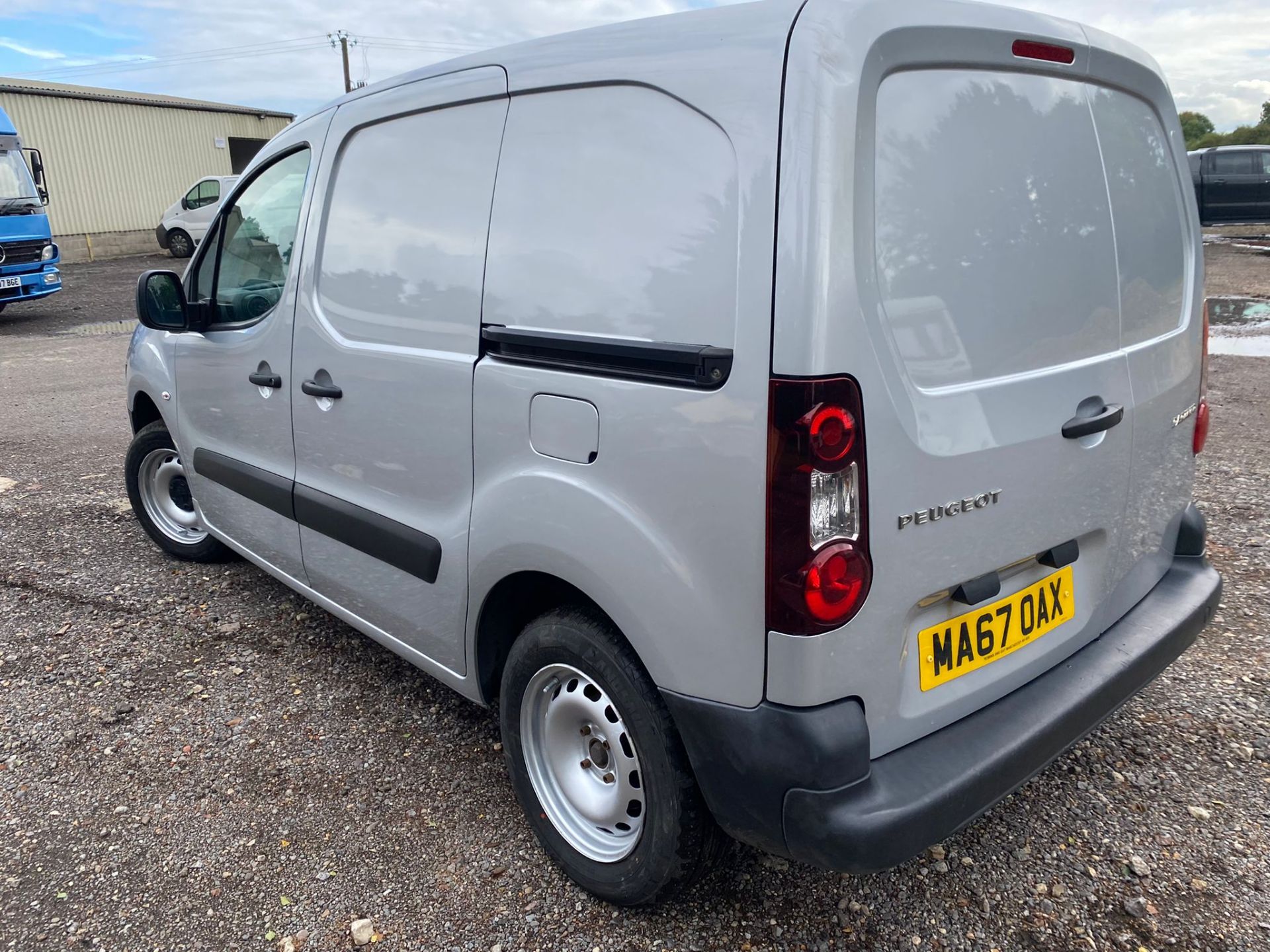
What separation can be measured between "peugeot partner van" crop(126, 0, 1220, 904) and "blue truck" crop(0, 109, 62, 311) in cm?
1228

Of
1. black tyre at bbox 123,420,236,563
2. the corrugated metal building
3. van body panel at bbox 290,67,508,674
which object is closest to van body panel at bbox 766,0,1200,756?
van body panel at bbox 290,67,508,674

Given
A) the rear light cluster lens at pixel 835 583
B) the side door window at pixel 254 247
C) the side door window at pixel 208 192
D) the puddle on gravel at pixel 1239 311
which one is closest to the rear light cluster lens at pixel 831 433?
the rear light cluster lens at pixel 835 583

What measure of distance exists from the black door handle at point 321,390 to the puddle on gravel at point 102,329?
1044 centimetres

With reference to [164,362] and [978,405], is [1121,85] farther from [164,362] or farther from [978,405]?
[164,362]

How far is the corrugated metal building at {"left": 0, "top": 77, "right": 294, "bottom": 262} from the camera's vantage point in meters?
23.0

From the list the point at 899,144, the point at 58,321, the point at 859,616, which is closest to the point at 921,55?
the point at 899,144

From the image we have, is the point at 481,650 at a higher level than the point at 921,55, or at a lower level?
lower

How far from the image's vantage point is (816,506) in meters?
1.66

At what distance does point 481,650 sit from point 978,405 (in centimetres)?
138

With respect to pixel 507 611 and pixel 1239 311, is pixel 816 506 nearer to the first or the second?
pixel 507 611

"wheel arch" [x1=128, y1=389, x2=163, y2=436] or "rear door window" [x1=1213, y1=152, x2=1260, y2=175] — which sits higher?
"rear door window" [x1=1213, y1=152, x2=1260, y2=175]

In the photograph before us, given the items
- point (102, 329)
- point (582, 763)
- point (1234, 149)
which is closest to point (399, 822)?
point (582, 763)

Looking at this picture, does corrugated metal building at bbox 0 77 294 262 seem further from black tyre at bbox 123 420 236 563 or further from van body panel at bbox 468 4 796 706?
van body panel at bbox 468 4 796 706

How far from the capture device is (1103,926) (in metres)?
2.10
